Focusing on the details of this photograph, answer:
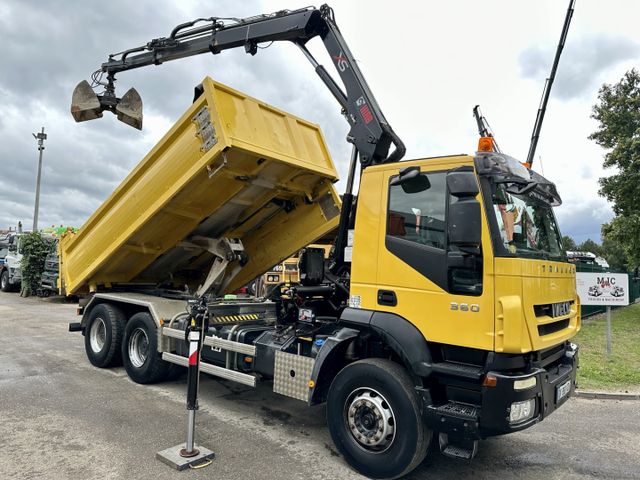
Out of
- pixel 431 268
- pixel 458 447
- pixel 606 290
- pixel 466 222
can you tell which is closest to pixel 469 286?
pixel 431 268

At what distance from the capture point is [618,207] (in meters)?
17.2

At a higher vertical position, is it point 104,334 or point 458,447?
point 104,334

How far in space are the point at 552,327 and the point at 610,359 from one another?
19.6 feet

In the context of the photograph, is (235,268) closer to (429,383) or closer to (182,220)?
(182,220)

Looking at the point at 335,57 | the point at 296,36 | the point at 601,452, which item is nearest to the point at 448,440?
the point at 601,452

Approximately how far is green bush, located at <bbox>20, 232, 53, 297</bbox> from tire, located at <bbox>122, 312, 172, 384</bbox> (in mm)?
13370

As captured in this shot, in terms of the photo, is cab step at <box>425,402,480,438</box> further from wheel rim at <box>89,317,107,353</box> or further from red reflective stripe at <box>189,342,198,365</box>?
wheel rim at <box>89,317,107,353</box>

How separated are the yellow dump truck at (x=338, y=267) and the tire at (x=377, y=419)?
0.04 ft

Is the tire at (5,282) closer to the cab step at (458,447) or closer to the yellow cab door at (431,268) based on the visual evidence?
the yellow cab door at (431,268)

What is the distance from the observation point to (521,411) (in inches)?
129

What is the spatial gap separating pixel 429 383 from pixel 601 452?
224 centimetres

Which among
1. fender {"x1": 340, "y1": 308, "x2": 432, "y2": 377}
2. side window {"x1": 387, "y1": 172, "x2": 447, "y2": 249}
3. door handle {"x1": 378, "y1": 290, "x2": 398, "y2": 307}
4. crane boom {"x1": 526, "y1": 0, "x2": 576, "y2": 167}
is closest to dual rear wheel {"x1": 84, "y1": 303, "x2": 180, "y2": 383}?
fender {"x1": 340, "y1": 308, "x2": 432, "y2": 377}

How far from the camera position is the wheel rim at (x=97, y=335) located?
23.0ft

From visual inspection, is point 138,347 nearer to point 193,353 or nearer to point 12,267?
point 193,353
